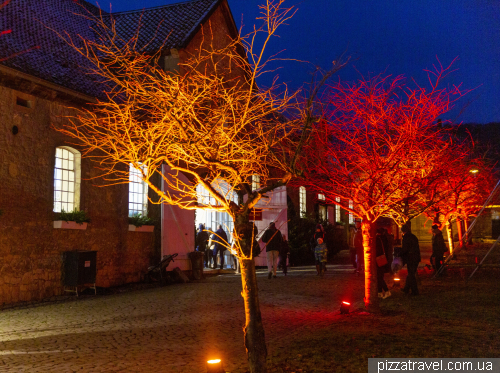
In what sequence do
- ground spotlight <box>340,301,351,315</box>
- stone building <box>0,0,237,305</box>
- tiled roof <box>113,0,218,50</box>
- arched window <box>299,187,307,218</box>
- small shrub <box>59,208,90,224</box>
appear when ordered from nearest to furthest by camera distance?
ground spotlight <box>340,301,351,315</box>
stone building <box>0,0,237,305</box>
small shrub <box>59,208,90,224</box>
tiled roof <box>113,0,218,50</box>
arched window <box>299,187,307,218</box>

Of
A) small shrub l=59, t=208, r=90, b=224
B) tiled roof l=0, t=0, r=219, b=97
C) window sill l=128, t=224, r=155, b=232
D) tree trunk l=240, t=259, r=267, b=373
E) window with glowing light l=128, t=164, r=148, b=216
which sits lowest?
tree trunk l=240, t=259, r=267, b=373

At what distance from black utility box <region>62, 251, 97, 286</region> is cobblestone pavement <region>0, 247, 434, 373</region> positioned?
569 mm

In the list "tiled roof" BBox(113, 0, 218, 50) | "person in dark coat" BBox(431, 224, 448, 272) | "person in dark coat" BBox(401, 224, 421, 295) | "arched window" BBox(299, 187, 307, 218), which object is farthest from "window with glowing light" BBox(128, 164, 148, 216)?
"arched window" BBox(299, 187, 307, 218)

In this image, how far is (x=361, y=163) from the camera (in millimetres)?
10039

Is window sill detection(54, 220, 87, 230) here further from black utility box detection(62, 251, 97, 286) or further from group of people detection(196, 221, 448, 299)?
group of people detection(196, 221, 448, 299)

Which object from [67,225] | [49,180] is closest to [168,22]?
[49,180]

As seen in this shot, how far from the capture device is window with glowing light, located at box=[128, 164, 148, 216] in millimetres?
15461

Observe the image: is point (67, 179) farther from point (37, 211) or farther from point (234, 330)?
point (234, 330)

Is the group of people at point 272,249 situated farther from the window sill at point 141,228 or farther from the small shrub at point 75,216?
the small shrub at point 75,216

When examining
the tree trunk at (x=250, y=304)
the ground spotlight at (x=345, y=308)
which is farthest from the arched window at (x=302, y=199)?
the tree trunk at (x=250, y=304)

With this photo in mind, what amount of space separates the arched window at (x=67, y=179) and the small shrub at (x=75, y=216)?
258mm

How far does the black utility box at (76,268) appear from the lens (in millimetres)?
12375

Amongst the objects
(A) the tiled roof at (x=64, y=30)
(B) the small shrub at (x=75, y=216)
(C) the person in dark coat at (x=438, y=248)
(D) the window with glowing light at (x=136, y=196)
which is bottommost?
(C) the person in dark coat at (x=438, y=248)

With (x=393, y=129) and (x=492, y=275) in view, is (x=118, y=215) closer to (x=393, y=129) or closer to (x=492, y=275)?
(x=393, y=129)
